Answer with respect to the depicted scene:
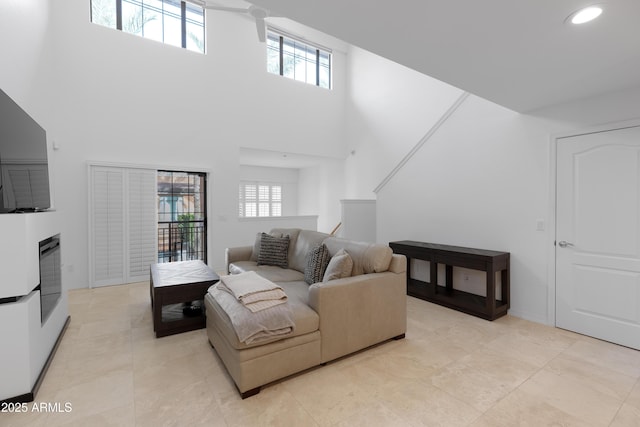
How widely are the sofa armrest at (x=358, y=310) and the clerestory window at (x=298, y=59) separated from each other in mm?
5740

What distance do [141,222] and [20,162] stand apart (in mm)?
2845

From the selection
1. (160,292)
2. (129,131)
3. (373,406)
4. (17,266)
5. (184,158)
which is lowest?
(373,406)

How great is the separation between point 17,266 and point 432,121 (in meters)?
6.09

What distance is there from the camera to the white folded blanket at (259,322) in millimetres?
1979

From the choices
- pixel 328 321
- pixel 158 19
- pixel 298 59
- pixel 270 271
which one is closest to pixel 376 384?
pixel 328 321

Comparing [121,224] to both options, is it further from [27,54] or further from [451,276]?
[451,276]

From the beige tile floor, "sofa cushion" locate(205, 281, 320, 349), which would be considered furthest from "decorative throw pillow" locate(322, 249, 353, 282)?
the beige tile floor

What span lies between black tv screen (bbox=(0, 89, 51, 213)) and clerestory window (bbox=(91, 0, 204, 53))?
3.47m

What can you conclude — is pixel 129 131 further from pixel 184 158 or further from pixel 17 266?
pixel 17 266

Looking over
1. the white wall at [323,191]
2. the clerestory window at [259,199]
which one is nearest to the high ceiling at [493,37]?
the white wall at [323,191]

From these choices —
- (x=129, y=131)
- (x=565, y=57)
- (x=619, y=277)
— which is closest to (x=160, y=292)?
(x=129, y=131)

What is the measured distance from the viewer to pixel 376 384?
2150 millimetres

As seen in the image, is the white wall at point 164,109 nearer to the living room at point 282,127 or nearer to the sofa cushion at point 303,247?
the living room at point 282,127

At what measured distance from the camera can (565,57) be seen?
83.3 inches
